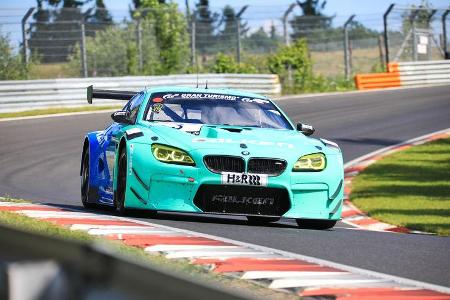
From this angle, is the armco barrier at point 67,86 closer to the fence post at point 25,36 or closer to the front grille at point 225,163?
the fence post at point 25,36

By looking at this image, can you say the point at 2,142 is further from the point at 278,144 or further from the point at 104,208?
the point at 278,144

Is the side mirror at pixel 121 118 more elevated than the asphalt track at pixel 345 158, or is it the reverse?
the side mirror at pixel 121 118

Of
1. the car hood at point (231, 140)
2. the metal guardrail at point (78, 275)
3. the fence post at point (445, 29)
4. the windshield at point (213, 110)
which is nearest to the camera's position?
the metal guardrail at point (78, 275)

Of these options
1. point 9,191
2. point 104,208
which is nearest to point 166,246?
point 104,208

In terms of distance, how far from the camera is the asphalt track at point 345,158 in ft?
24.3

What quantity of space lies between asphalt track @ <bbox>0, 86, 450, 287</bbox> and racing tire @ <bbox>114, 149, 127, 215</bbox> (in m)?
0.19

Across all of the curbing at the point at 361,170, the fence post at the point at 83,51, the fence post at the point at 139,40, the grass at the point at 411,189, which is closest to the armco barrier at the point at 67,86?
the fence post at the point at 83,51

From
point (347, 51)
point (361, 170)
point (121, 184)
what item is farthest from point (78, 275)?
point (347, 51)

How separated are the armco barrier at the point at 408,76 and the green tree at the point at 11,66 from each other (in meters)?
11.5

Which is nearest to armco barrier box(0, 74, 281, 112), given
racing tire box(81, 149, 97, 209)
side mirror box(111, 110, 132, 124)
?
racing tire box(81, 149, 97, 209)

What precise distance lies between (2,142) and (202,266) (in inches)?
608

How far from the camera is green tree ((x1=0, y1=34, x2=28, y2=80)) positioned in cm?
3114

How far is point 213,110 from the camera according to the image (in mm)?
10711

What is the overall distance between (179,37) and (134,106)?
27258 mm
